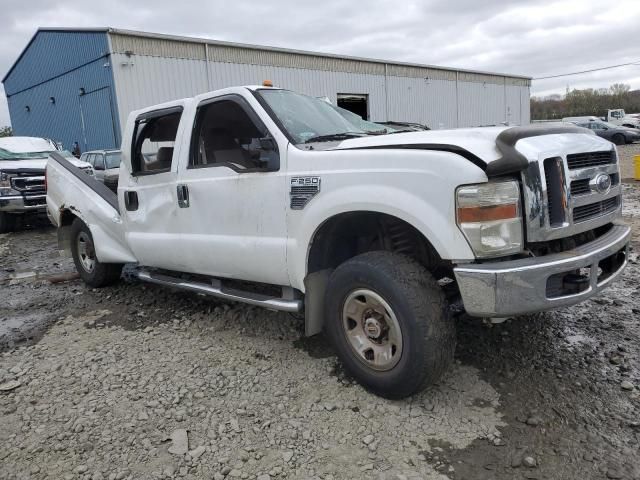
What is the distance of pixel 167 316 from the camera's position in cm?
484

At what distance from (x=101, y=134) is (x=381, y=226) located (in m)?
18.8

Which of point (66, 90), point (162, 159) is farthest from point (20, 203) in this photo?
point (66, 90)

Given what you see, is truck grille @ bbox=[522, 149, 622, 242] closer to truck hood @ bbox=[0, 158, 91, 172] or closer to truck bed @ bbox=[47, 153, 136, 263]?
truck bed @ bbox=[47, 153, 136, 263]

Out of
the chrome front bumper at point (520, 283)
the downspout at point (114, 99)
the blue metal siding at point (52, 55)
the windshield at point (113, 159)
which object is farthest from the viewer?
the blue metal siding at point (52, 55)

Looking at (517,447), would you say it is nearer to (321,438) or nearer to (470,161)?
(321,438)

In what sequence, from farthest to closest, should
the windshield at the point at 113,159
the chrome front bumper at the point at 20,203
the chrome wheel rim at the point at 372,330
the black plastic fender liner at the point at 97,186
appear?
the windshield at the point at 113,159, the chrome front bumper at the point at 20,203, the black plastic fender liner at the point at 97,186, the chrome wheel rim at the point at 372,330

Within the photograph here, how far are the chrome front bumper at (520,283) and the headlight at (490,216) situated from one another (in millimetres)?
97

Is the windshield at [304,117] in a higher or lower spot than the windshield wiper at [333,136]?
higher

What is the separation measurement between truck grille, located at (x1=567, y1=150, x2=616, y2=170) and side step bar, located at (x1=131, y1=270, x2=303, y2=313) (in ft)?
6.22

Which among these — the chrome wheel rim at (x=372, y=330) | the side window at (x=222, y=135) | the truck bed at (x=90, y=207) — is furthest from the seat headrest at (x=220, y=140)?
the chrome wheel rim at (x=372, y=330)

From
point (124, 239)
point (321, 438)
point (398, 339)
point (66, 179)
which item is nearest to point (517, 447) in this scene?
point (398, 339)

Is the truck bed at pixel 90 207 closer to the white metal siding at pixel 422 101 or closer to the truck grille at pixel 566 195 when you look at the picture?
the truck grille at pixel 566 195

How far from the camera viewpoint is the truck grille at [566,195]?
2621 mm

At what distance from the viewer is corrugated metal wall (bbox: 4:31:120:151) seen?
18.1 meters
